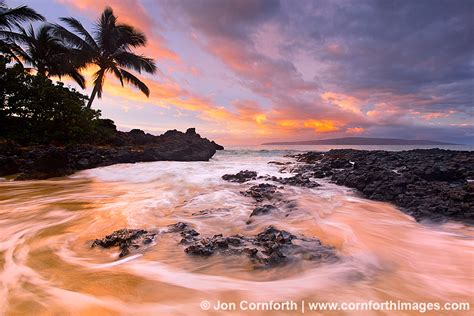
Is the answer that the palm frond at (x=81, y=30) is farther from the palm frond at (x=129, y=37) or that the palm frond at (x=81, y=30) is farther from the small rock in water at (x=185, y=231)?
the small rock in water at (x=185, y=231)

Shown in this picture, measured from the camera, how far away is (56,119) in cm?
1577

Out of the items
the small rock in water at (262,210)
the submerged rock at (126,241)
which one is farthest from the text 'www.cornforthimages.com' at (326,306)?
the small rock in water at (262,210)

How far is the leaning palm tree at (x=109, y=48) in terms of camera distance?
21.5 metres

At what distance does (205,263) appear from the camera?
3021mm

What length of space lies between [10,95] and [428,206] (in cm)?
2125

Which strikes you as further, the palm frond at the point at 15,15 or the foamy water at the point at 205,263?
the palm frond at the point at 15,15

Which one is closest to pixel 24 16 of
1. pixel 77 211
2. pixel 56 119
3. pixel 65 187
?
pixel 56 119

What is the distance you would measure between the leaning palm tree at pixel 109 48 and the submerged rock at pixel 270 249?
22.6 m

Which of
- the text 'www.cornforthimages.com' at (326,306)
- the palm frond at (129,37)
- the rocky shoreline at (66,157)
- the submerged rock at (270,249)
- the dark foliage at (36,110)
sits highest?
the palm frond at (129,37)

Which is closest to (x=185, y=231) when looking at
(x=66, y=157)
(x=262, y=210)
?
(x=262, y=210)

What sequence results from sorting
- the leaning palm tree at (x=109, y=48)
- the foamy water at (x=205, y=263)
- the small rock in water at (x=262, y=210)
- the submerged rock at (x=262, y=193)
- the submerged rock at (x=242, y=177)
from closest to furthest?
the foamy water at (x=205, y=263) < the small rock in water at (x=262, y=210) < the submerged rock at (x=262, y=193) < the submerged rock at (x=242, y=177) < the leaning palm tree at (x=109, y=48)

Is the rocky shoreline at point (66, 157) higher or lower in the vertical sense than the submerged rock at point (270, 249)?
higher

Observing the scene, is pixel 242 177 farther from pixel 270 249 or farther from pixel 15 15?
pixel 15 15

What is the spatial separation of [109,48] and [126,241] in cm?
2498
